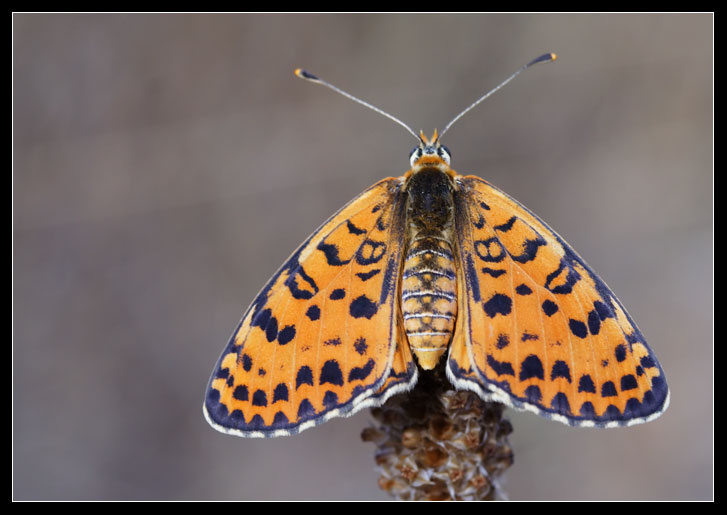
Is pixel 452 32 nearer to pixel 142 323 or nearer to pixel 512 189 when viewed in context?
pixel 512 189

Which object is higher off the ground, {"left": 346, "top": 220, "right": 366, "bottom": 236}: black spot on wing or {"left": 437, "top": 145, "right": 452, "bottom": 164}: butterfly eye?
{"left": 437, "top": 145, "right": 452, "bottom": 164}: butterfly eye

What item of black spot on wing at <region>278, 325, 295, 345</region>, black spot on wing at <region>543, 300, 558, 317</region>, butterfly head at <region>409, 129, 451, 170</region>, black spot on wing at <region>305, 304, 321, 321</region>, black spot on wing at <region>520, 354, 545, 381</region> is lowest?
black spot on wing at <region>520, 354, 545, 381</region>

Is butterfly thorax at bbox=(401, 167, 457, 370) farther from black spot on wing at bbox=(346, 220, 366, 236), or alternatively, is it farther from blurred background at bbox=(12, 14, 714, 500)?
Answer: blurred background at bbox=(12, 14, 714, 500)

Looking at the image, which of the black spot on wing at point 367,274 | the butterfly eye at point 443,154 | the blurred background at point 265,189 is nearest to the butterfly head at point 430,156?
the butterfly eye at point 443,154

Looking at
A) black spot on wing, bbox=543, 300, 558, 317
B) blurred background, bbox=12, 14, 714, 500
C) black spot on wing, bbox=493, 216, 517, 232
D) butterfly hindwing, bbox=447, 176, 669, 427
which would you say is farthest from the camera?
blurred background, bbox=12, 14, 714, 500

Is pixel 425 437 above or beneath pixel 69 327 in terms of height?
beneath

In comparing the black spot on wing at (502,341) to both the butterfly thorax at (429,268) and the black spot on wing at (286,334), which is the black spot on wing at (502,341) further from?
the black spot on wing at (286,334)

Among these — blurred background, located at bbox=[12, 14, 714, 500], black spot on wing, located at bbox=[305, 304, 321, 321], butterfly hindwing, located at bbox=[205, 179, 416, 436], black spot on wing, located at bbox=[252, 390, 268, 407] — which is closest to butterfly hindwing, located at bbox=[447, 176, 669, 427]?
butterfly hindwing, located at bbox=[205, 179, 416, 436]
